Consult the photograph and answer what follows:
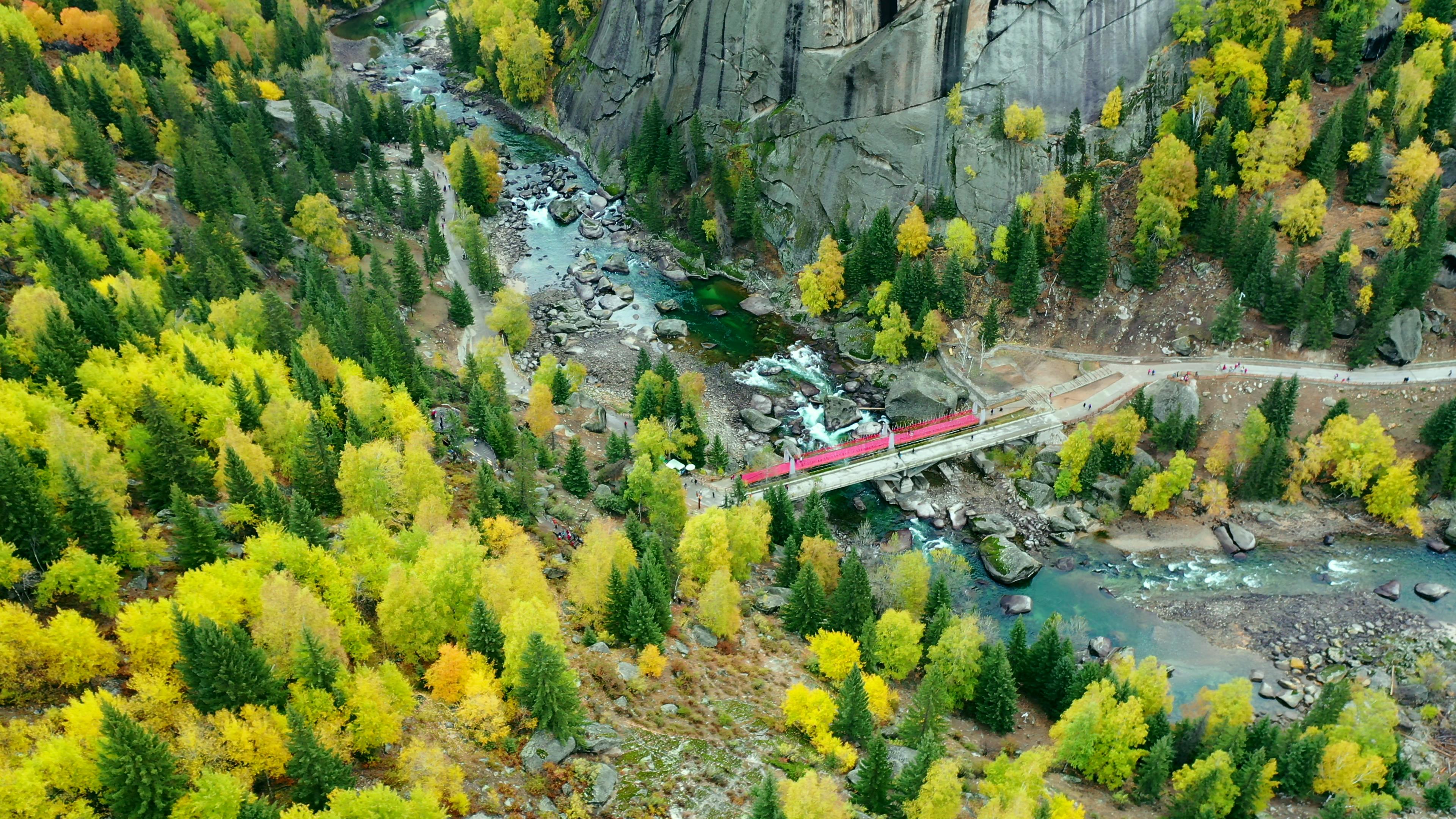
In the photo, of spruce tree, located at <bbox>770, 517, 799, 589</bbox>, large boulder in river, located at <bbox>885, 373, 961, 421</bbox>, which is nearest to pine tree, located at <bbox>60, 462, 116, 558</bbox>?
spruce tree, located at <bbox>770, 517, 799, 589</bbox>

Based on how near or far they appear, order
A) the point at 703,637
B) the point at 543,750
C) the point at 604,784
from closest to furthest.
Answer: the point at 604,784, the point at 543,750, the point at 703,637

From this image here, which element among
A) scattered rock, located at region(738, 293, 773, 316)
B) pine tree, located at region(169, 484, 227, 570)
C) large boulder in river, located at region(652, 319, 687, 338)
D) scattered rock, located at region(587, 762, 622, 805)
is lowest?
large boulder in river, located at region(652, 319, 687, 338)

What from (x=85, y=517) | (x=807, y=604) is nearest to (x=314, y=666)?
(x=85, y=517)

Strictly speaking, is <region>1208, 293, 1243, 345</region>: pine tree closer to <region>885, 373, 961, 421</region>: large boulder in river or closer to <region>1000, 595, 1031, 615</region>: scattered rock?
<region>885, 373, 961, 421</region>: large boulder in river

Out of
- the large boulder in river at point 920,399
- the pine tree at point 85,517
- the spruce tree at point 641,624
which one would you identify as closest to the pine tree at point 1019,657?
the spruce tree at point 641,624

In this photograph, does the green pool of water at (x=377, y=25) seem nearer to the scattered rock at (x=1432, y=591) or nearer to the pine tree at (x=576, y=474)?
the pine tree at (x=576, y=474)

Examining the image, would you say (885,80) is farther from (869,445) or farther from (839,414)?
(869,445)
